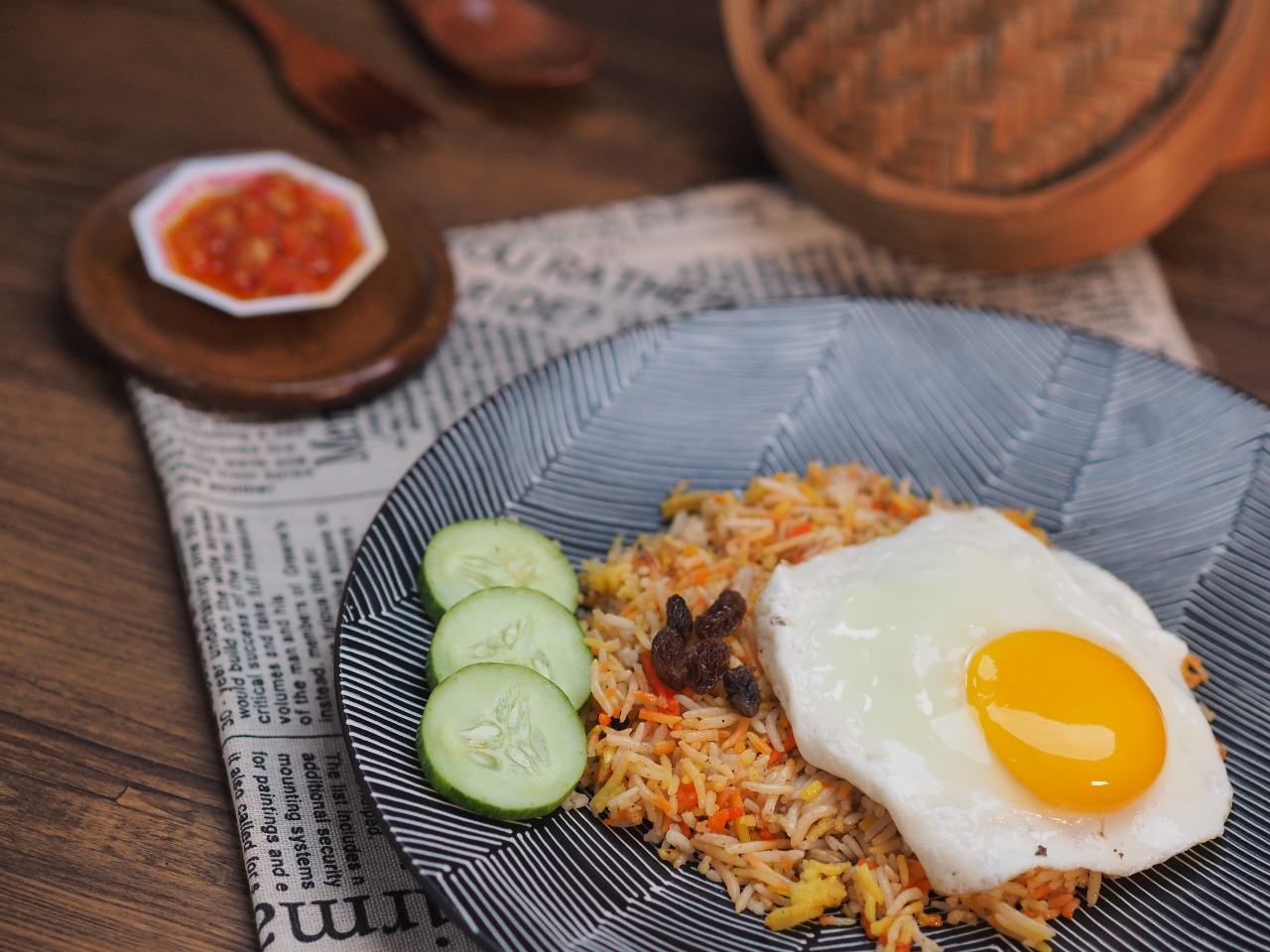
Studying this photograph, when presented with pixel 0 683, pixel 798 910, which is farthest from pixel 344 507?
pixel 798 910

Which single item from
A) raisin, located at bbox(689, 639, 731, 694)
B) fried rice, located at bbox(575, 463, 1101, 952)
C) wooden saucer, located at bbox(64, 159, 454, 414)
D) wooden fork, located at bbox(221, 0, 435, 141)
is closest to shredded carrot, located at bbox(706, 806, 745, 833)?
fried rice, located at bbox(575, 463, 1101, 952)

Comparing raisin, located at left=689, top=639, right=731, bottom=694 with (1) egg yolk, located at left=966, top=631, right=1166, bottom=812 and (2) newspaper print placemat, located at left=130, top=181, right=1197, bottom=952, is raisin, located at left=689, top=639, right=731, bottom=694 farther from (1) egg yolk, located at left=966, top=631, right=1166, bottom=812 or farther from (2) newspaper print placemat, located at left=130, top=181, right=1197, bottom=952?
(2) newspaper print placemat, located at left=130, top=181, right=1197, bottom=952

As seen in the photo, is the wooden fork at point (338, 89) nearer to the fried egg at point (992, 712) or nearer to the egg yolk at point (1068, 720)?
the fried egg at point (992, 712)

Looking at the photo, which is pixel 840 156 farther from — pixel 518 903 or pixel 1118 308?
pixel 518 903

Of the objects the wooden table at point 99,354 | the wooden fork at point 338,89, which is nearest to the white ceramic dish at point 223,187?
the wooden table at point 99,354

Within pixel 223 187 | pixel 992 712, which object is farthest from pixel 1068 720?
pixel 223 187
